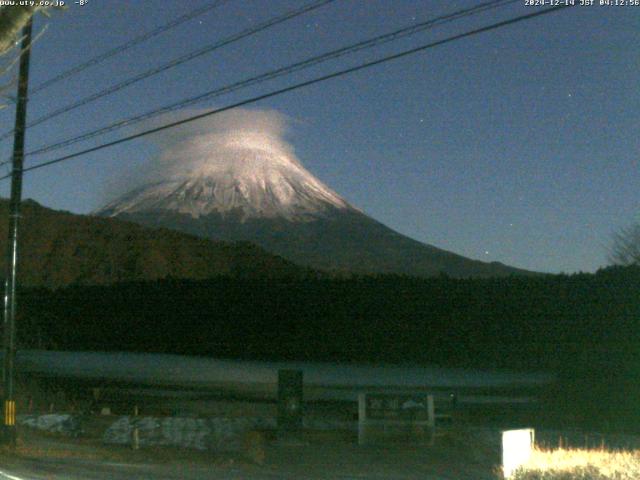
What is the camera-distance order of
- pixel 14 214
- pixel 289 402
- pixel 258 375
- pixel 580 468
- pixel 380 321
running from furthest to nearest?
pixel 380 321
pixel 258 375
pixel 289 402
pixel 14 214
pixel 580 468

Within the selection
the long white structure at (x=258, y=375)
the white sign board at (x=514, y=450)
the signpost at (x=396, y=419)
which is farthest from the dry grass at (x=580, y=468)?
the long white structure at (x=258, y=375)

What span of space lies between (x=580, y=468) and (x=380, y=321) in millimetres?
48414

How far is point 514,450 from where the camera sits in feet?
40.1

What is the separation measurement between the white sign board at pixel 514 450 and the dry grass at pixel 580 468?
126 mm

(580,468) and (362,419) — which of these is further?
(362,419)

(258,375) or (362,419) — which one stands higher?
(362,419)

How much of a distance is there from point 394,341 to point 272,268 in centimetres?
4644

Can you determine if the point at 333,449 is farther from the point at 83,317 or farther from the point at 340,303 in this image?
the point at 83,317

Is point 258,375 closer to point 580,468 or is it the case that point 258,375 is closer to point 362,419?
point 362,419

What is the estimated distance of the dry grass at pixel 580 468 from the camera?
10.9 metres

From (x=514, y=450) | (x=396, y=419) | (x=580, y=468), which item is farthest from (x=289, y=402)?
(x=580, y=468)

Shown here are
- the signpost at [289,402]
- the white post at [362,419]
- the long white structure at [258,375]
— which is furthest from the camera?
the long white structure at [258,375]

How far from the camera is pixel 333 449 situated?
17953mm

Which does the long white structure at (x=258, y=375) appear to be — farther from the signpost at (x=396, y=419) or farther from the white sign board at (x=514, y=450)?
the white sign board at (x=514, y=450)
